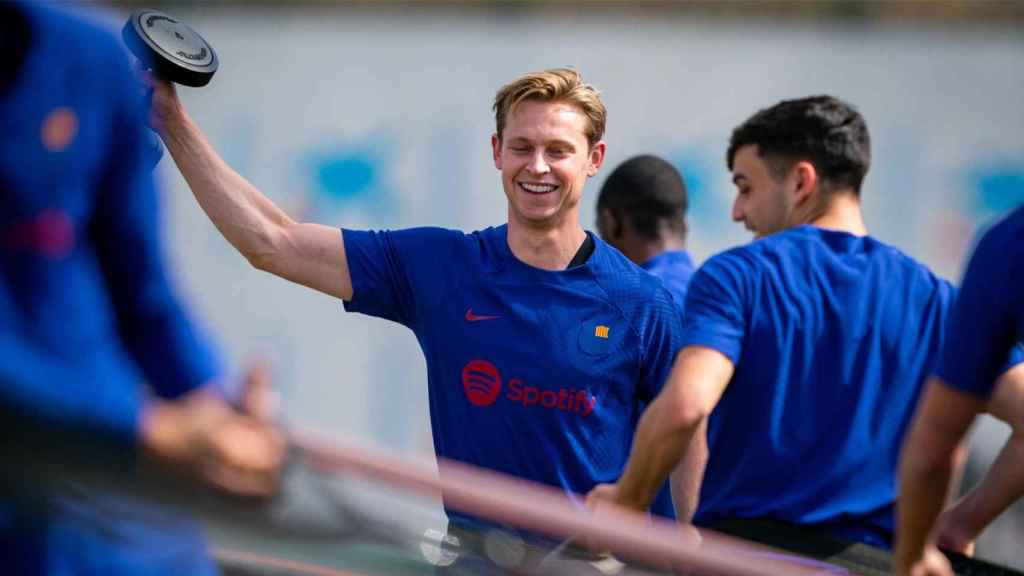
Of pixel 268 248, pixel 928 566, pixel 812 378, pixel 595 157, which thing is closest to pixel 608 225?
pixel 595 157

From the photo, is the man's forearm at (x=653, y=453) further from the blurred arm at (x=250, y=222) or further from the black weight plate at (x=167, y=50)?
the black weight plate at (x=167, y=50)

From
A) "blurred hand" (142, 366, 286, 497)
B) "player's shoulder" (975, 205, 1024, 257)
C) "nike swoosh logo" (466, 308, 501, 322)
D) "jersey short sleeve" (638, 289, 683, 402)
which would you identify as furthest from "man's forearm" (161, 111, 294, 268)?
"blurred hand" (142, 366, 286, 497)

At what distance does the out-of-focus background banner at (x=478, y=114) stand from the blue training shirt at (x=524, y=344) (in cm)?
332

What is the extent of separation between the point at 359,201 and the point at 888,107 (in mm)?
2560

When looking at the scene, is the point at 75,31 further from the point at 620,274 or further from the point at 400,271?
the point at 620,274

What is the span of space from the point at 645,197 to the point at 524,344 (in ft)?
4.53

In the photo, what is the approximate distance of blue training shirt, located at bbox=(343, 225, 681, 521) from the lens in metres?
3.47

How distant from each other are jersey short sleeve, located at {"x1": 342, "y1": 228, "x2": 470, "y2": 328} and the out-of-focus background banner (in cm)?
334

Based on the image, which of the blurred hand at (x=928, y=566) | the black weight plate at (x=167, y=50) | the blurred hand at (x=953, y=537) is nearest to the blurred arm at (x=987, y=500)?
the blurred hand at (x=953, y=537)

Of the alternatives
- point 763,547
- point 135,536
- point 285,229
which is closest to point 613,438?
point 763,547

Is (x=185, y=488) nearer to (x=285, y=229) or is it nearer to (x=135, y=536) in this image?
(x=135, y=536)

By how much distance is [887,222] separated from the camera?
732cm

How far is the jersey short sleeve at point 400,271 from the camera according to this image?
3557 mm

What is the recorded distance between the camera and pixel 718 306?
122 inches
